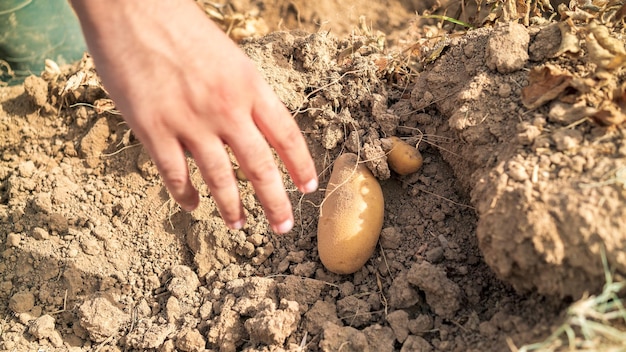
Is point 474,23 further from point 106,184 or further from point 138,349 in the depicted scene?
point 138,349

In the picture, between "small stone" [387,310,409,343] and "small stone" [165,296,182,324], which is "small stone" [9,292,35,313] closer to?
"small stone" [165,296,182,324]

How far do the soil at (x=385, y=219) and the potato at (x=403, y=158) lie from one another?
52 millimetres

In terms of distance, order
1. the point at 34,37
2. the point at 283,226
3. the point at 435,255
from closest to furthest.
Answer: the point at 283,226
the point at 435,255
the point at 34,37

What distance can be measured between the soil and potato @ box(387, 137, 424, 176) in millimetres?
52

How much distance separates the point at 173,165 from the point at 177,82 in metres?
0.24

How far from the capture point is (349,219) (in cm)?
202

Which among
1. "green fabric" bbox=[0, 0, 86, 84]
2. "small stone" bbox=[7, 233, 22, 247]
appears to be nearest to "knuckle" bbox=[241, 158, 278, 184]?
"small stone" bbox=[7, 233, 22, 247]

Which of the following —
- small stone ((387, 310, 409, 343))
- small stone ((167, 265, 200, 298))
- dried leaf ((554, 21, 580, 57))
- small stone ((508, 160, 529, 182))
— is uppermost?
dried leaf ((554, 21, 580, 57))

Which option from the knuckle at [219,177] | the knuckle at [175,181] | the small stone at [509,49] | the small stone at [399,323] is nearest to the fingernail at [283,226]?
the knuckle at [219,177]

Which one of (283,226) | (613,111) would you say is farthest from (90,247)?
(613,111)

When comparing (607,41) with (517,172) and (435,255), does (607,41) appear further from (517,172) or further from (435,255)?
(435,255)

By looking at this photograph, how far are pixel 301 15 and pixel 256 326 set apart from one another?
2.47 m

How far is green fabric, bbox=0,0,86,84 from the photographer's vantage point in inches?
126

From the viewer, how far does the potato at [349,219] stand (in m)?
2.00
